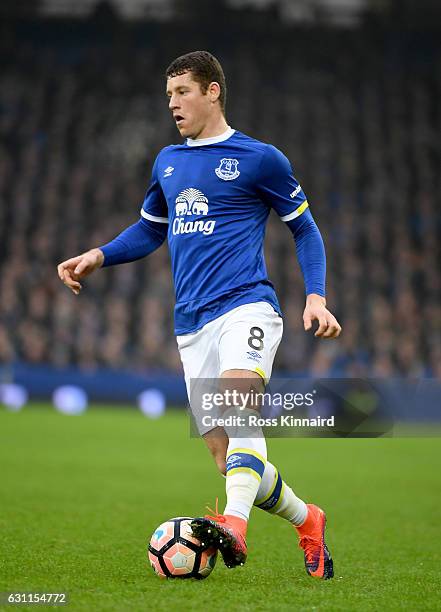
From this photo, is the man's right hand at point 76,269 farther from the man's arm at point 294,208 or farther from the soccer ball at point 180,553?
the soccer ball at point 180,553

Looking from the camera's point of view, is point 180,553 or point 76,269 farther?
point 76,269

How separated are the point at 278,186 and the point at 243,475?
1338mm

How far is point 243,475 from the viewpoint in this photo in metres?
4.20

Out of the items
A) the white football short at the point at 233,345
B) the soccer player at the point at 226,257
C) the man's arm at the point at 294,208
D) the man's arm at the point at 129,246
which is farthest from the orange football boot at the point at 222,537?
the man's arm at the point at 129,246

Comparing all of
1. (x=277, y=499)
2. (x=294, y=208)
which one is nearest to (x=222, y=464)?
(x=277, y=499)

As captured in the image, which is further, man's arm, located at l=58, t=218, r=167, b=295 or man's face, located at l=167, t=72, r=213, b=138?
man's arm, located at l=58, t=218, r=167, b=295

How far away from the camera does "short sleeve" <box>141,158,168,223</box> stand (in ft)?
16.5

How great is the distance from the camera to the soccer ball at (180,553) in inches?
164

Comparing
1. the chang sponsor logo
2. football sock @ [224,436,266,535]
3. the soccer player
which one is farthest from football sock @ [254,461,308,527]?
the chang sponsor logo

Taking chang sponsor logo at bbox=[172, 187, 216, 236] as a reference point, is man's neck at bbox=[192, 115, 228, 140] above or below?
above

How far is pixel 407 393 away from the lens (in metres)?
15.9

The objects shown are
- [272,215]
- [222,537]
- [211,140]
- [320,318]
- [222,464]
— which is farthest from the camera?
[272,215]

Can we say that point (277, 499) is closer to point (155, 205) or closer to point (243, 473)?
point (243, 473)

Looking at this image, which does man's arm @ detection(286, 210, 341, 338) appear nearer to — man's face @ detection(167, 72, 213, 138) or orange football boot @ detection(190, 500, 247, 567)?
man's face @ detection(167, 72, 213, 138)
